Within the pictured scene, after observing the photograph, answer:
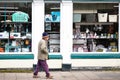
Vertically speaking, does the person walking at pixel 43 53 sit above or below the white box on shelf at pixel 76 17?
below

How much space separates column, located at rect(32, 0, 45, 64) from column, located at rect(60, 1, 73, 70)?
3.09 feet

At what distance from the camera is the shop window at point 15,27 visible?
20.1m

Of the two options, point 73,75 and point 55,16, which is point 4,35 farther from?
point 73,75

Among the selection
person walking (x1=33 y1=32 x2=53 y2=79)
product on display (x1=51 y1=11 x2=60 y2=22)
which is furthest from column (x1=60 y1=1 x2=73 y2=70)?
person walking (x1=33 y1=32 x2=53 y2=79)

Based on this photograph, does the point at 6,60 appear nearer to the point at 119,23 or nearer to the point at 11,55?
the point at 11,55

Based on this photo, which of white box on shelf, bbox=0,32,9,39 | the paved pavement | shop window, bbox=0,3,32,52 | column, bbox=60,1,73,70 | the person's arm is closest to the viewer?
the person's arm

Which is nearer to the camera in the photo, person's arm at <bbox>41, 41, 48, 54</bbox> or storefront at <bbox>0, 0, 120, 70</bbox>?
person's arm at <bbox>41, 41, 48, 54</bbox>

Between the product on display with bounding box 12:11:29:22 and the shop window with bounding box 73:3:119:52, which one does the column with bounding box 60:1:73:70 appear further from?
the product on display with bounding box 12:11:29:22

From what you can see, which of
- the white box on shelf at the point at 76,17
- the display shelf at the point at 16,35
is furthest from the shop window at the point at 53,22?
the display shelf at the point at 16,35

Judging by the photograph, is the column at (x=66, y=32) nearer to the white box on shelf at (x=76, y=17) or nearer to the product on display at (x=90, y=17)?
the white box on shelf at (x=76, y=17)

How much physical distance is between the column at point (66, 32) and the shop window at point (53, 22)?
30 cm

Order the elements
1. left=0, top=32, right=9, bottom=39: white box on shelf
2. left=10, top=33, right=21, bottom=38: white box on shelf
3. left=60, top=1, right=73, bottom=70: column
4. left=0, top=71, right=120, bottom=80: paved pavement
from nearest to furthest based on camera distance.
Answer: left=0, top=71, right=120, bottom=80: paved pavement
left=60, top=1, right=73, bottom=70: column
left=0, top=32, right=9, bottom=39: white box on shelf
left=10, top=33, right=21, bottom=38: white box on shelf

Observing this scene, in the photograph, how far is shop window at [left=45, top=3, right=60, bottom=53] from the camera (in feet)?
66.3

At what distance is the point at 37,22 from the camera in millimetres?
19891
